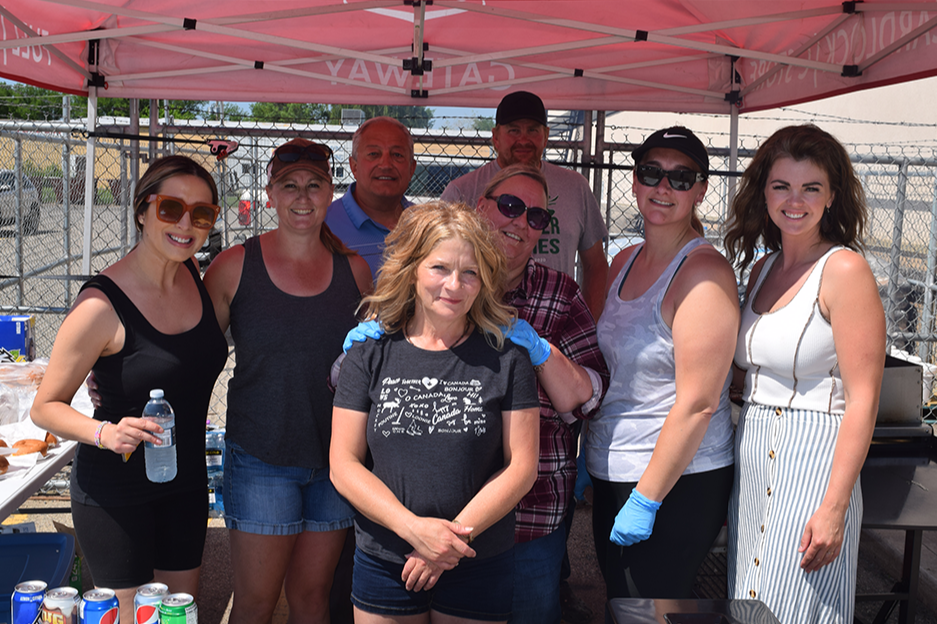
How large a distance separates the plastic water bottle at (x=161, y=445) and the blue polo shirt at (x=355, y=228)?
4.39ft

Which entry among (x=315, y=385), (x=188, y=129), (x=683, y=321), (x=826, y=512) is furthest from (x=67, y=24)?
(x=826, y=512)

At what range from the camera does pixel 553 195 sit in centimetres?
388

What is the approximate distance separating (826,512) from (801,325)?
545mm

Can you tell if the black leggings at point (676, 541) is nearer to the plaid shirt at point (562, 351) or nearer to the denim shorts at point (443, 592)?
the plaid shirt at point (562, 351)

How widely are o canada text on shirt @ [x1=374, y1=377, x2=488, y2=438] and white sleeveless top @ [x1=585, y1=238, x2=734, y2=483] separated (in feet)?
1.81

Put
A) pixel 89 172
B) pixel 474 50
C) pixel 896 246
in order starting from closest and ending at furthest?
pixel 474 50
pixel 89 172
pixel 896 246

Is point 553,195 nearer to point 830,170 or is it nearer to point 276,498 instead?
point 830,170

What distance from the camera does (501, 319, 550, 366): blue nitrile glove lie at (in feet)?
6.78

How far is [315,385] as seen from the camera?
2465mm

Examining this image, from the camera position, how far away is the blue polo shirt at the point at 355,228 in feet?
11.2

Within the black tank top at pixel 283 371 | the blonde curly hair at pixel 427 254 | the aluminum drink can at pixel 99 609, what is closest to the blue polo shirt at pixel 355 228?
the black tank top at pixel 283 371

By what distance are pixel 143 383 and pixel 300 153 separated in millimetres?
992

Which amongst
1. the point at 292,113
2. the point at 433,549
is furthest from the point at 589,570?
the point at 292,113

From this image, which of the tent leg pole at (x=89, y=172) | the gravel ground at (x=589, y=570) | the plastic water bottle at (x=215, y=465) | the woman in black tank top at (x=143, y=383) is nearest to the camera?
the woman in black tank top at (x=143, y=383)
